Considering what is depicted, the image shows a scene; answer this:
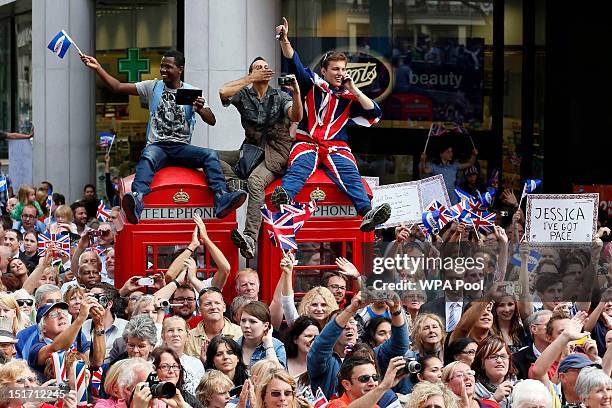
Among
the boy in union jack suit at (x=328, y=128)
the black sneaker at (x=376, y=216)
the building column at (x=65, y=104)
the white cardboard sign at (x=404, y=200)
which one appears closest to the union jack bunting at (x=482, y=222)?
the white cardboard sign at (x=404, y=200)

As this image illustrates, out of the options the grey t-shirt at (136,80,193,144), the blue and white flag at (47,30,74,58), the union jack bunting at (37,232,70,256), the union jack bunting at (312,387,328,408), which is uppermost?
the blue and white flag at (47,30,74,58)

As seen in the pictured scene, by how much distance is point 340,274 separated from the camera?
1414cm

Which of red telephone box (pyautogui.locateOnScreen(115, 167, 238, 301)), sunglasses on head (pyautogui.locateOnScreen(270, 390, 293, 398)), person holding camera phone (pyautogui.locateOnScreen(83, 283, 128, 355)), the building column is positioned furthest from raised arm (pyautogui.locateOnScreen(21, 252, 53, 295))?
the building column

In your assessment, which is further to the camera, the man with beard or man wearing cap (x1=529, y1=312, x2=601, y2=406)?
the man with beard

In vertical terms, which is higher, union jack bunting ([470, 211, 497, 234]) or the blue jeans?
the blue jeans

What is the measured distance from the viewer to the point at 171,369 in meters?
10.8

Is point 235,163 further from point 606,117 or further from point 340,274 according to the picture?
point 606,117

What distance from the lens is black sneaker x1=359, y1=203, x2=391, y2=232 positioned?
569 inches

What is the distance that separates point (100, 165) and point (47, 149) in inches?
107

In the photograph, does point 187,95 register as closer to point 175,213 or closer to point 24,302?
point 175,213

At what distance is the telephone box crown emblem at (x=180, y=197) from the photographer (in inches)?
588

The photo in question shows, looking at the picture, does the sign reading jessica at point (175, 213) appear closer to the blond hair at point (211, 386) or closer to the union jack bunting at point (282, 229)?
the union jack bunting at point (282, 229)

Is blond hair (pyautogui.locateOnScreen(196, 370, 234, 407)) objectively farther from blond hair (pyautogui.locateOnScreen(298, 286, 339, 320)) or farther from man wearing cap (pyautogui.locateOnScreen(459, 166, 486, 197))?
man wearing cap (pyautogui.locateOnScreen(459, 166, 486, 197))

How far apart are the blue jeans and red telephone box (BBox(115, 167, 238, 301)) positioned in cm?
9
